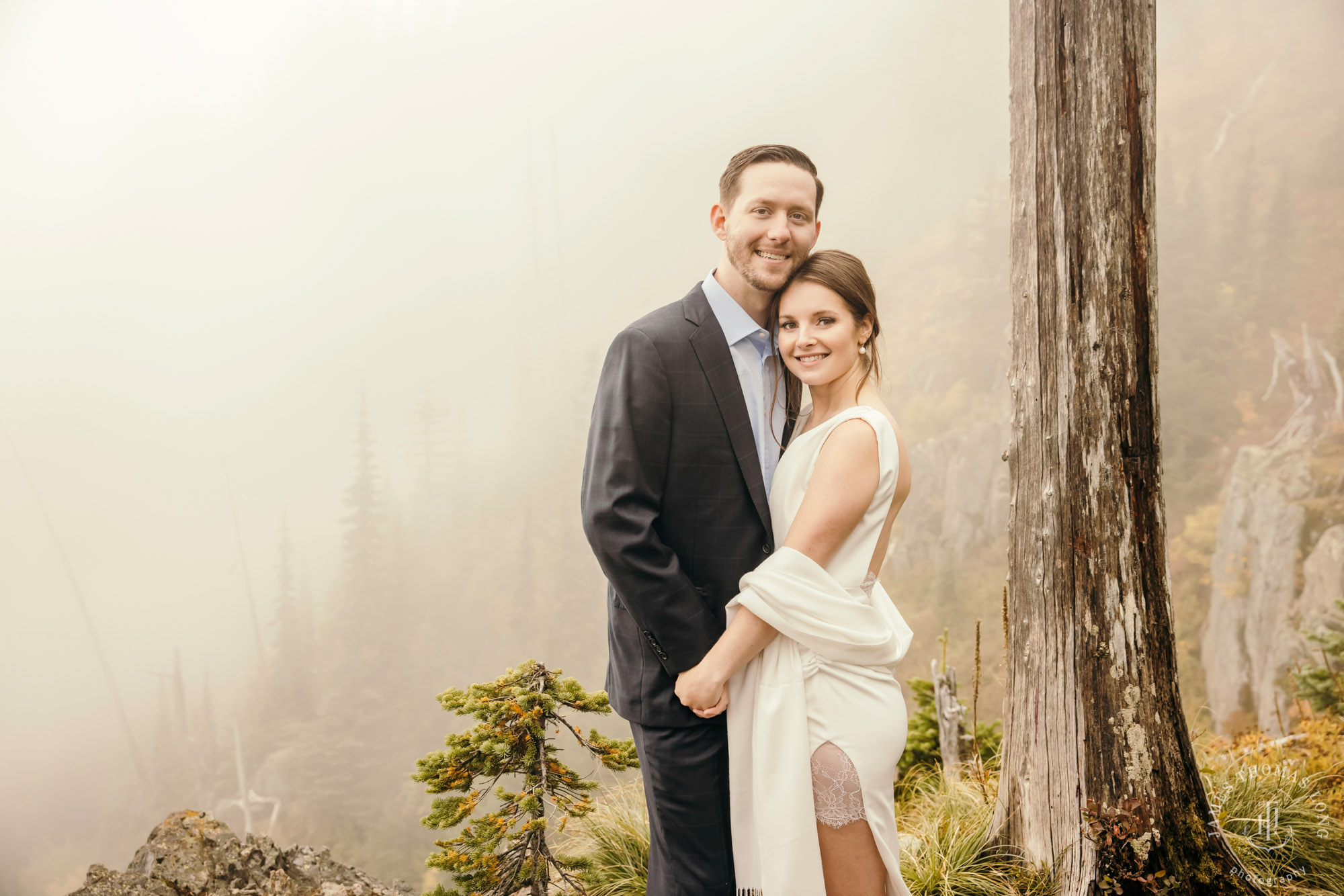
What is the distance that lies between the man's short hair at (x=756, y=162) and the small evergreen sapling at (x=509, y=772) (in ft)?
5.07

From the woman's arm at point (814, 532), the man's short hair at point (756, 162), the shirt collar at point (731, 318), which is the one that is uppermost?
the man's short hair at point (756, 162)

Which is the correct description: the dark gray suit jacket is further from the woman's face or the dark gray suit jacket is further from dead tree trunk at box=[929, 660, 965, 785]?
dead tree trunk at box=[929, 660, 965, 785]

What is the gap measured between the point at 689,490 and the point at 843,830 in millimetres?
817

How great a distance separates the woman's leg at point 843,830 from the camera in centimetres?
146

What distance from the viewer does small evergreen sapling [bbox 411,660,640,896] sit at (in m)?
2.05

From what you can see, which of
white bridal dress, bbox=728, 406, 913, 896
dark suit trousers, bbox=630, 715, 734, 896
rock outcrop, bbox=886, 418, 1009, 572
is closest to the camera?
white bridal dress, bbox=728, 406, 913, 896

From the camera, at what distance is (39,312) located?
4238 millimetres

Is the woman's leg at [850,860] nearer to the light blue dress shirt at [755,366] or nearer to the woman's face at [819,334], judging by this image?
the light blue dress shirt at [755,366]

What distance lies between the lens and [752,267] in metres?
1.64

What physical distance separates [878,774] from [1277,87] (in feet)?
23.0

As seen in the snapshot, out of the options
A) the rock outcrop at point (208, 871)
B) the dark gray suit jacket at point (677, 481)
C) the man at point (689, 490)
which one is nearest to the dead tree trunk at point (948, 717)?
the man at point (689, 490)

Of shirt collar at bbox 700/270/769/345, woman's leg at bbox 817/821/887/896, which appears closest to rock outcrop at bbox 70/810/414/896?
woman's leg at bbox 817/821/887/896

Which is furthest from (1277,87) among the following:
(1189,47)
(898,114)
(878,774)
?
(878,774)

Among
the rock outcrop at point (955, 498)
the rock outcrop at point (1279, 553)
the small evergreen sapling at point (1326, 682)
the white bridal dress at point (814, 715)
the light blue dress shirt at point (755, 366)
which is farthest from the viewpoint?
the rock outcrop at point (955, 498)
